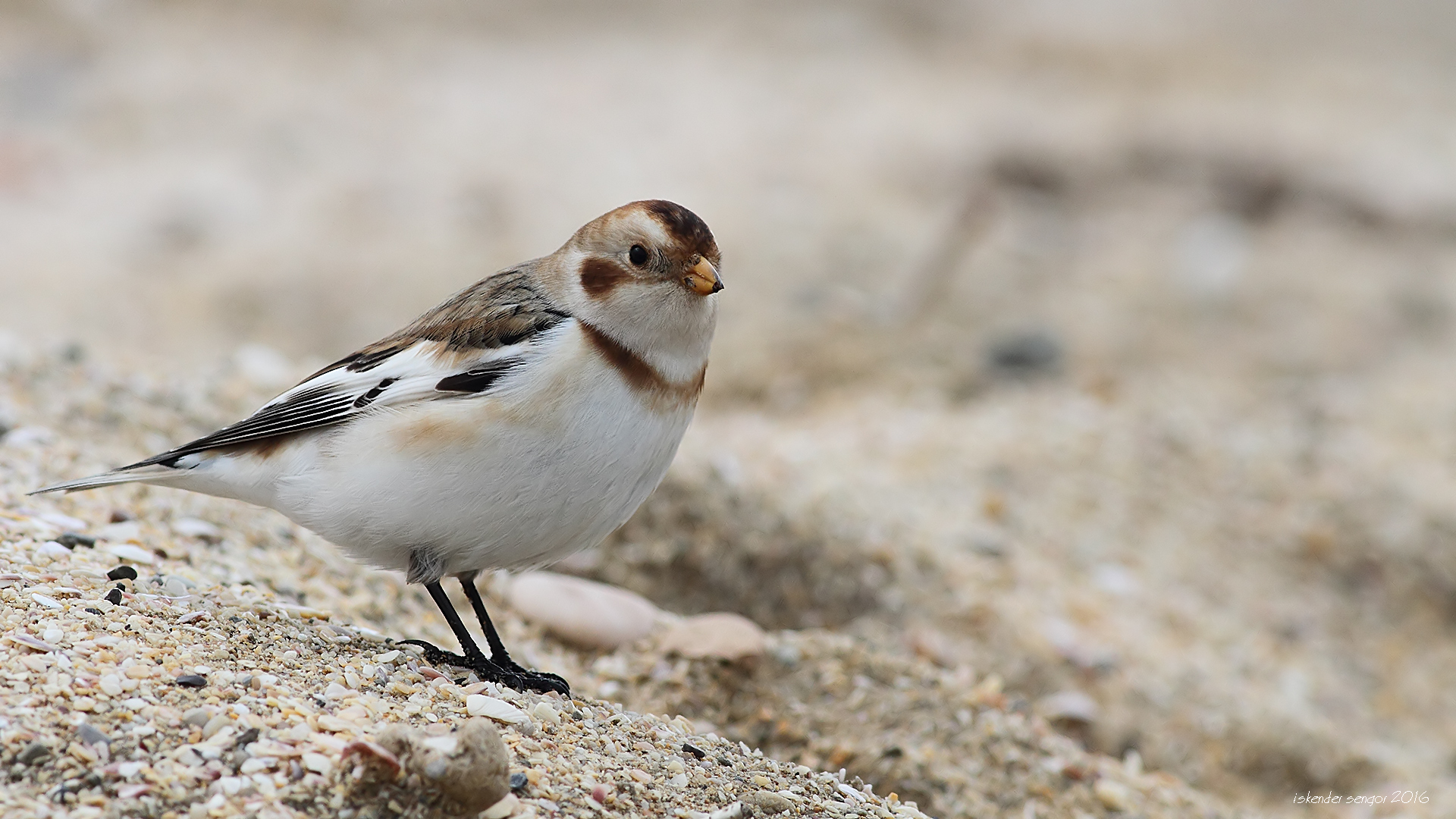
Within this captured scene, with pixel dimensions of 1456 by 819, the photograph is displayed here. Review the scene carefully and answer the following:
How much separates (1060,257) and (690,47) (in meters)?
3.68

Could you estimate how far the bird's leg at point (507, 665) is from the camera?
2914mm

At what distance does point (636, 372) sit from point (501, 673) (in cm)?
70

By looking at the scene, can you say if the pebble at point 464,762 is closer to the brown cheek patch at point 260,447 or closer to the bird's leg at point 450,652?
the bird's leg at point 450,652

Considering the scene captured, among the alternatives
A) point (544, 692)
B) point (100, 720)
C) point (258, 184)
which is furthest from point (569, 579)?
point (258, 184)

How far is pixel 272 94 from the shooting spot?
30.0ft

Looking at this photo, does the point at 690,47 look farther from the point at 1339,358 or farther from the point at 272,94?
the point at 1339,358

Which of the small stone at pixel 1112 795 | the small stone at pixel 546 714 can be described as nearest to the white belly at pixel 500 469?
the small stone at pixel 546 714

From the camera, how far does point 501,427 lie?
2803mm

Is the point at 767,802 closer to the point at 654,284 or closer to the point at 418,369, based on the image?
the point at 654,284

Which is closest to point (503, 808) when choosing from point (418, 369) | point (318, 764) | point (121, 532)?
point (318, 764)

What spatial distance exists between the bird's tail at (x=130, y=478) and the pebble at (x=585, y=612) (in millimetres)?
1088

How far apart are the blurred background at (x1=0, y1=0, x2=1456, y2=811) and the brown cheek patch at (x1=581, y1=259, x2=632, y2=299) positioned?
1.27 metres

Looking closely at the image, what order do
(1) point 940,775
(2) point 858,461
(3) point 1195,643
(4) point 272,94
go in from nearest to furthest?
(1) point 940,775 → (3) point 1195,643 → (2) point 858,461 → (4) point 272,94

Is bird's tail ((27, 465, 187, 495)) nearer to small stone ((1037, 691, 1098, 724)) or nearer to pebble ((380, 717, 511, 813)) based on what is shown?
pebble ((380, 717, 511, 813))
